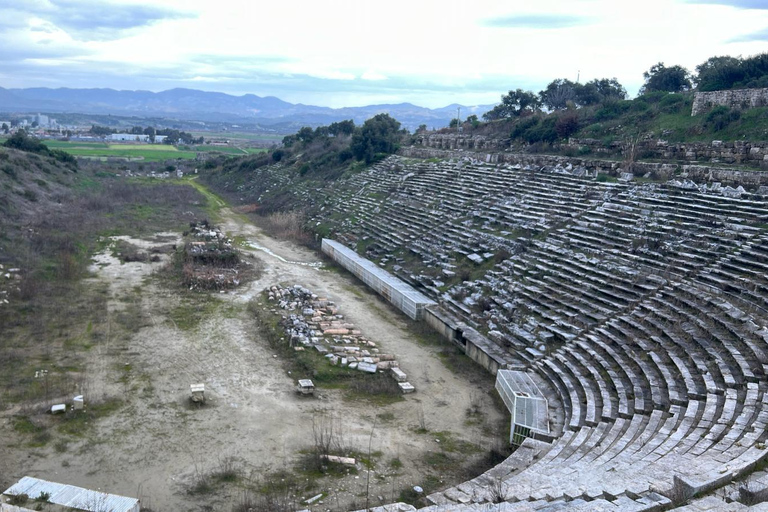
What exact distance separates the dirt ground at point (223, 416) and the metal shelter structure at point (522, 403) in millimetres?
536

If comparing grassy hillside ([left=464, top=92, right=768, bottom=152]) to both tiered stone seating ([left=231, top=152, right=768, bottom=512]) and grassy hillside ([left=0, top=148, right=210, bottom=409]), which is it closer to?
tiered stone seating ([left=231, top=152, right=768, bottom=512])

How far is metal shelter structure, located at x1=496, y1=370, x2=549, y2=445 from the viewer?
1064cm

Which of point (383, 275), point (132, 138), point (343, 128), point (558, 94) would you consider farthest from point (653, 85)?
point (132, 138)

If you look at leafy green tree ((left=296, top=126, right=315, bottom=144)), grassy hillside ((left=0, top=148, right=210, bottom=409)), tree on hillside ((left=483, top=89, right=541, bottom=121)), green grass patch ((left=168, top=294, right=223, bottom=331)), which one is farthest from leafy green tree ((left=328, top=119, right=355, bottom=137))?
green grass patch ((left=168, top=294, right=223, bottom=331))

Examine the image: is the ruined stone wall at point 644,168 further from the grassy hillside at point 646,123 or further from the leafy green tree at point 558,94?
the leafy green tree at point 558,94

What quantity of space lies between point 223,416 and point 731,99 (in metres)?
22.4

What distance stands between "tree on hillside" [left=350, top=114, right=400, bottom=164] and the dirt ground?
21108 mm

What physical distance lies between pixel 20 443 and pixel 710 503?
1083cm

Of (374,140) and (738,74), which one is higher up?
(738,74)

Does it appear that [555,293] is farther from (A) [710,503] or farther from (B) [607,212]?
(A) [710,503]

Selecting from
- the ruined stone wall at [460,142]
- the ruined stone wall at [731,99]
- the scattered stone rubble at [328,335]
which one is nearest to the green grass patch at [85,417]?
the scattered stone rubble at [328,335]

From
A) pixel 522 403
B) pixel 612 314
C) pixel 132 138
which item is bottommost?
pixel 522 403

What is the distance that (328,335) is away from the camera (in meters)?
16.3

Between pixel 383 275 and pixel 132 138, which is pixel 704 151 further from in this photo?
pixel 132 138
